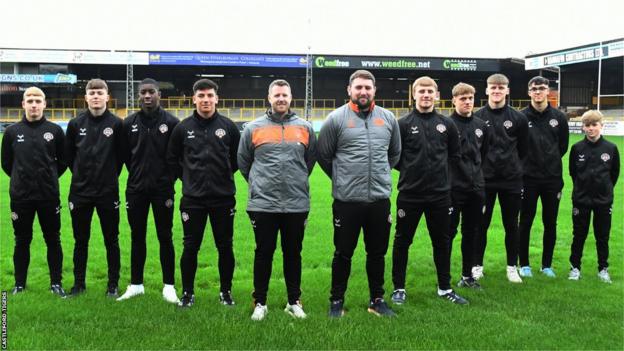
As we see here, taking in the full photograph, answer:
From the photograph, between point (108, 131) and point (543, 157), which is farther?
point (543, 157)

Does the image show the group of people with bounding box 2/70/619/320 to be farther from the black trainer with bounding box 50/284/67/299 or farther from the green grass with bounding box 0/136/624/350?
the green grass with bounding box 0/136/624/350

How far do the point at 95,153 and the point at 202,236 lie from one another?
131 centimetres

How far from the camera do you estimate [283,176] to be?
458cm

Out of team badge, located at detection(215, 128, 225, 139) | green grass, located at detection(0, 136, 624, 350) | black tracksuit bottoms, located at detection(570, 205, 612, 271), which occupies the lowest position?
green grass, located at detection(0, 136, 624, 350)

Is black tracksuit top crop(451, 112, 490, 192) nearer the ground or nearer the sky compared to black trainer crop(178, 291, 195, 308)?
nearer the sky

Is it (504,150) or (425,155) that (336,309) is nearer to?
(425,155)

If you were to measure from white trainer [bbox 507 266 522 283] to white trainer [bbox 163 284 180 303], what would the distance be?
348 cm

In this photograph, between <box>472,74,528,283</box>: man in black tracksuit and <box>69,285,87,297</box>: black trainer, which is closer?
<box>69,285,87,297</box>: black trainer

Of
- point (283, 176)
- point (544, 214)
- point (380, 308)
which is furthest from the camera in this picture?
point (544, 214)

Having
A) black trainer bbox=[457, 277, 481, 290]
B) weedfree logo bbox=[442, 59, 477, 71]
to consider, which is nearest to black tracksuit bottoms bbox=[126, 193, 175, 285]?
black trainer bbox=[457, 277, 481, 290]

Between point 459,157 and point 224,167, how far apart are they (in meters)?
2.22

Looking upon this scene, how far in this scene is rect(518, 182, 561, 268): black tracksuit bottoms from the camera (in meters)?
6.11

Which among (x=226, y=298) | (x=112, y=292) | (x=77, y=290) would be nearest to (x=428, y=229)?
(x=226, y=298)

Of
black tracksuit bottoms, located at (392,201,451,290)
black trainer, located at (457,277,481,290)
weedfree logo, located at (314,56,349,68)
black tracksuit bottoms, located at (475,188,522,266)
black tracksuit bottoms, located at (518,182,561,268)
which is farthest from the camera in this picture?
weedfree logo, located at (314,56,349,68)
